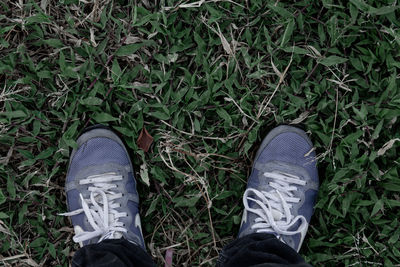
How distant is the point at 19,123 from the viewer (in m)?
1.87

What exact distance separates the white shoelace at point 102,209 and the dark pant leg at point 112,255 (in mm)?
112

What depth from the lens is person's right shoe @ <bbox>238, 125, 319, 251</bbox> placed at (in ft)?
6.10

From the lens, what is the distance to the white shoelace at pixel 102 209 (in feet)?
5.98

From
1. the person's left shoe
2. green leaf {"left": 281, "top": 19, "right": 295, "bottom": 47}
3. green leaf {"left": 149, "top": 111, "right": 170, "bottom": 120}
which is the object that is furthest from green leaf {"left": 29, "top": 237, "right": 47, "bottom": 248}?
green leaf {"left": 281, "top": 19, "right": 295, "bottom": 47}

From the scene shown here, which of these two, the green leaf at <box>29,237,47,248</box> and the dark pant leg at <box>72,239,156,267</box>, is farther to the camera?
the green leaf at <box>29,237,47,248</box>

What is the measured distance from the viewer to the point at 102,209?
6.21 feet

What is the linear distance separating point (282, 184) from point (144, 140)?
635mm

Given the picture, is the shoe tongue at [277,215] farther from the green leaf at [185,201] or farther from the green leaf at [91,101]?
the green leaf at [91,101]

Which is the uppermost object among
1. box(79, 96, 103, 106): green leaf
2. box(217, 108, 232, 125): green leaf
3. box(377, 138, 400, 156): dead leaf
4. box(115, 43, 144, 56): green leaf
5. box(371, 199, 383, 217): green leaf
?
box(115, 43, 144, 56): green leaf

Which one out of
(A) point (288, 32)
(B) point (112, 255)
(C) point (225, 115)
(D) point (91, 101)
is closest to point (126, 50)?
(D) point (91, 101)

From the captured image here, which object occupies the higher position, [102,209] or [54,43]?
[54,43]

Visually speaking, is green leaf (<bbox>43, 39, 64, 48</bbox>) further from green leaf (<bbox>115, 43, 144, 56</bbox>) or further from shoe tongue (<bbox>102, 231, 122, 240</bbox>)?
shoe tongue (<bbox>102, 231, 122, 240</bbox>)

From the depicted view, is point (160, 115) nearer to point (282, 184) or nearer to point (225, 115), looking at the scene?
point (225, 115)

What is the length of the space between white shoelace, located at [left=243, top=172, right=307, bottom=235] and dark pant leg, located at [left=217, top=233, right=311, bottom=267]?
132 mm
